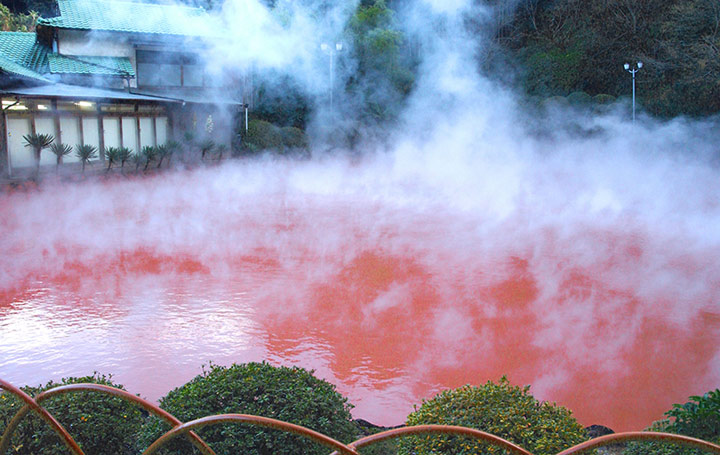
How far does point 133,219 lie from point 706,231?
8.03m

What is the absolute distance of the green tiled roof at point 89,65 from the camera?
16984 mm

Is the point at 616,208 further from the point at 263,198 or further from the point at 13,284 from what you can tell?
the point at 13,284

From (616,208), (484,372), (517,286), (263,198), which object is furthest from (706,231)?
(263,198)

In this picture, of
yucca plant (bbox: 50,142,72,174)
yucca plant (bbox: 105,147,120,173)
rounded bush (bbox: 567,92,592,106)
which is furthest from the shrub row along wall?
rounded bush (bbox: 567,92,592,106)

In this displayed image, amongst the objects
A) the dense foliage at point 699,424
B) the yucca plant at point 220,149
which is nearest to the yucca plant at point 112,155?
the yucca plant at point 220,149

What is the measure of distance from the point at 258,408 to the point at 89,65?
56.2 ft

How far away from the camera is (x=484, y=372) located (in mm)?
4414

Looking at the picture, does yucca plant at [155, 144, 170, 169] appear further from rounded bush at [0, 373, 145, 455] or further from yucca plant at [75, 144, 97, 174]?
rounded bush at [0, 373, 145, 455]

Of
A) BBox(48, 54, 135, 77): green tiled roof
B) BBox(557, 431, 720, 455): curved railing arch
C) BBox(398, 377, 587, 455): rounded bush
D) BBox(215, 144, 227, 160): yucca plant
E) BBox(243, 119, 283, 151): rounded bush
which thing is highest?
BBox(48, 54, 135, 77): green tiled roof

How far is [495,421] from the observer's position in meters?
2.55

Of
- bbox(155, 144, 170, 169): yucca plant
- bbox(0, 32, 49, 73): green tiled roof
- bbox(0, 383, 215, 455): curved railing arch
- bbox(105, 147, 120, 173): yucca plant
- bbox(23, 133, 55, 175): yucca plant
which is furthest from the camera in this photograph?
bbox(0, 32, 49, 73): green tiled roof

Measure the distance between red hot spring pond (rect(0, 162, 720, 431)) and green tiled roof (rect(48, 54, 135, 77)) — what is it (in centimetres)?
673

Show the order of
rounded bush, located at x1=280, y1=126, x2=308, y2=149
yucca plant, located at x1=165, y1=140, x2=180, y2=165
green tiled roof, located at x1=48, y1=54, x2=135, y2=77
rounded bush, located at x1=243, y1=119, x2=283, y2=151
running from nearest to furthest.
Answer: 1. yucca plant, located at x1=165, y1=140, x2=180, y2=165
2. green tiled roof, located at x1=48, y1=54, x2=135, y2=77
3. rounded bush, located at x1=243, y1=119, x2=283, y2=151
4. rounded bush, located at x1=280, y1=126, x2=308, y2=149

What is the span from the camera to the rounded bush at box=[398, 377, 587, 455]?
2.45 m
